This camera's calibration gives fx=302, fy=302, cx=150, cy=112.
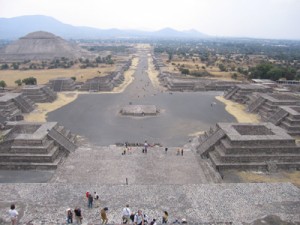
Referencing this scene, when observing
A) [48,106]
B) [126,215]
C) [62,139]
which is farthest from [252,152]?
[48,106]

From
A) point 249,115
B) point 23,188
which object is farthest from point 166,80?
point 23,188

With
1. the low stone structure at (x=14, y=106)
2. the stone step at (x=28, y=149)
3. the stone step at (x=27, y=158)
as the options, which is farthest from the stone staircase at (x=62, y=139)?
the low stone structure at (x=14, y=106)

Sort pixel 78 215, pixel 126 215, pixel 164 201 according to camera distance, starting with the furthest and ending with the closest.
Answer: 1. pixel 164 201
2. pixel 78 215
3. pixel 126 215

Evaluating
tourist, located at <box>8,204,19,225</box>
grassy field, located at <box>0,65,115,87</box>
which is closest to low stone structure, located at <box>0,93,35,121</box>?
tourist, located at <box>8,204,19,225</box>

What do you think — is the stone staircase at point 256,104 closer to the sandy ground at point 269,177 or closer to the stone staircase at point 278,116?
the stone staircase at point 278,116

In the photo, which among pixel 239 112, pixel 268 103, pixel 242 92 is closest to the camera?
pixel 268 103

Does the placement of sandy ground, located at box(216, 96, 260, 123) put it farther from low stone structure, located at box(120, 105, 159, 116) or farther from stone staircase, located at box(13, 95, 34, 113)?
stone staircase, located at box(13, 95, 34, 113)

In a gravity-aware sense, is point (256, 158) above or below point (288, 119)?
above

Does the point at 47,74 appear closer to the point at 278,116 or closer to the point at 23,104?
the point at 23,104
